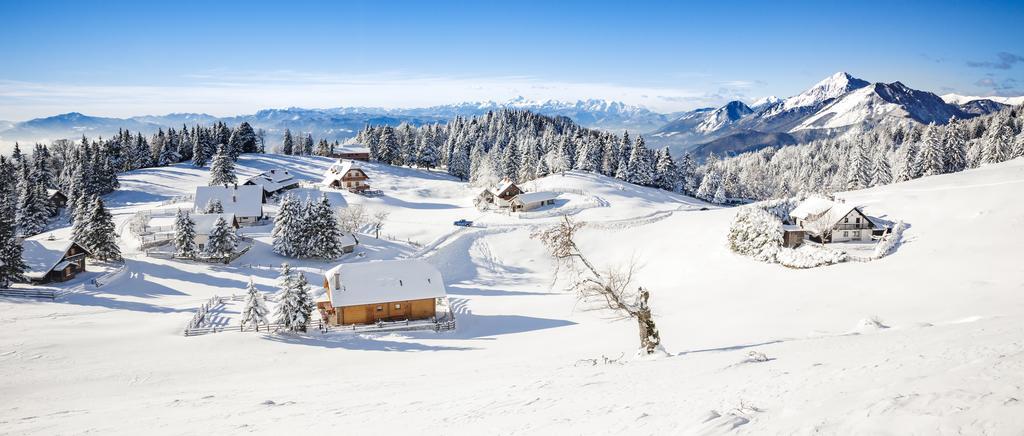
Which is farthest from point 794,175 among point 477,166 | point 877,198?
point 877,198

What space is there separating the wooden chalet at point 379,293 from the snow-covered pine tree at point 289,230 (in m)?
16.7

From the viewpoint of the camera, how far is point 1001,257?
31.9 metres

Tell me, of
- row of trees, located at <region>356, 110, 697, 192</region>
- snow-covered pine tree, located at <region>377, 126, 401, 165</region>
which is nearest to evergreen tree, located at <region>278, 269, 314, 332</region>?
row of trees, located at <region>356, 110, 697, 192</region>

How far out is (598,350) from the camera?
23281 mm

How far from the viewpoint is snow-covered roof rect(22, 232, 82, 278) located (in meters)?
38.5

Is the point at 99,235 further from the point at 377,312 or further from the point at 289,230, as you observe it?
the point at 377,312

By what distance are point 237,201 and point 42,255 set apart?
23650 mm

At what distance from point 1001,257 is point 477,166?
3290 inches

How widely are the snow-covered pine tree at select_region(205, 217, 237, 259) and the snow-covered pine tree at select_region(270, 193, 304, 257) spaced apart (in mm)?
4912

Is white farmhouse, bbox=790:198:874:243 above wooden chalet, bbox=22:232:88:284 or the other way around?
above

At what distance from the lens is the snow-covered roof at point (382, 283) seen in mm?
34375

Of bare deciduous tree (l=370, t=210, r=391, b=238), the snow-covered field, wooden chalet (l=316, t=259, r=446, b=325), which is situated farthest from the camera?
bare deciduous tree (l=370, t=210, r=391, b=238)

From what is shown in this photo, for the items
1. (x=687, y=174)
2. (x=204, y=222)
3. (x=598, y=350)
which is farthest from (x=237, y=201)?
(x=687, y=174)

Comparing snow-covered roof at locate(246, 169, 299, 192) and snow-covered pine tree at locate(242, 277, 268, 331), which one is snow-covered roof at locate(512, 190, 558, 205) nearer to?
snow-covered roof at locate(246, 169, 299, 192)
